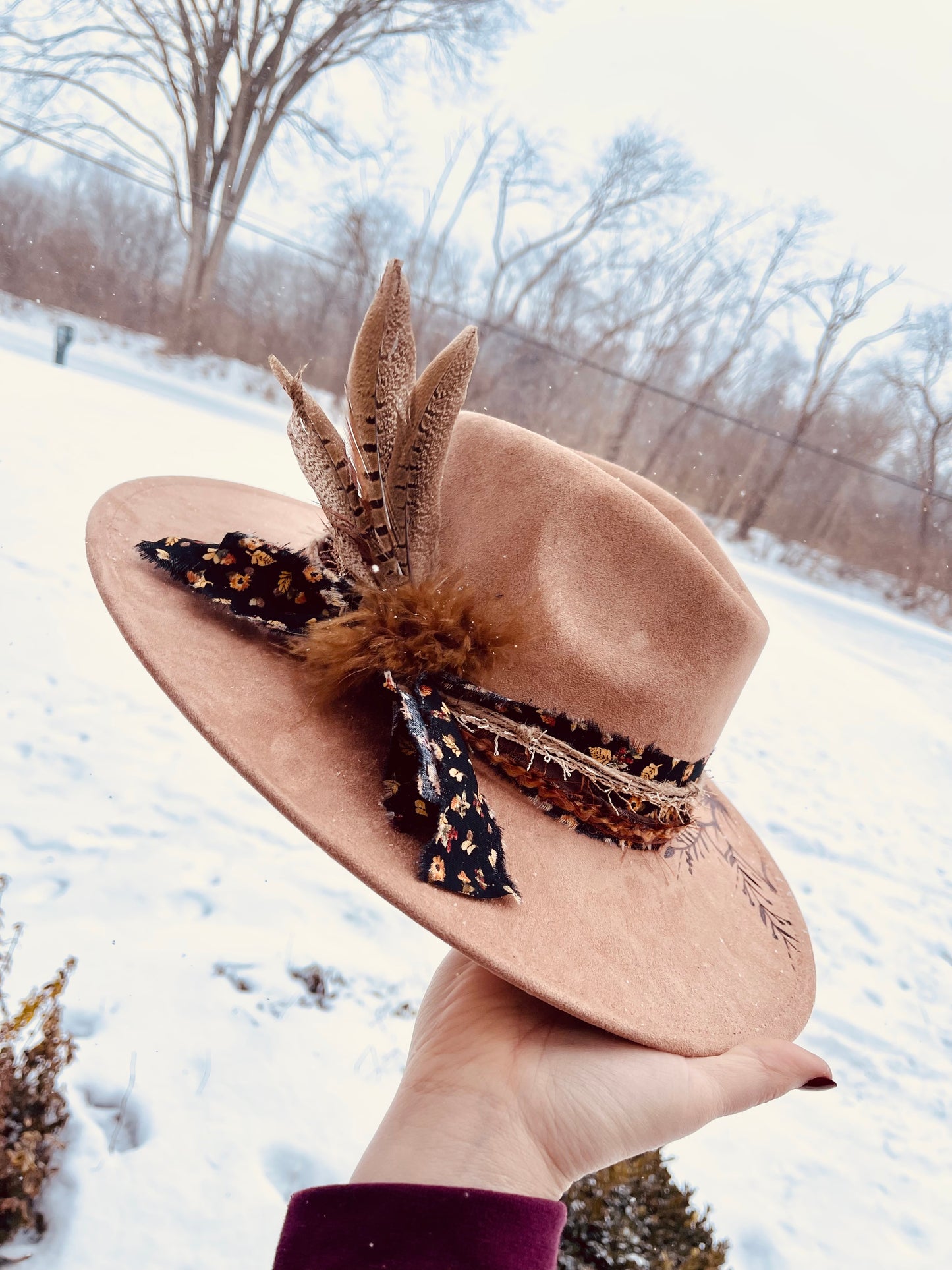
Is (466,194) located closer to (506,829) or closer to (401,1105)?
→ (506,829)

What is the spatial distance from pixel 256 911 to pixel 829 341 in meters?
1.93

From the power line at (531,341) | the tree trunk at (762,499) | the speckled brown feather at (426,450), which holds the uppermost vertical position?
the power line at (531,341)

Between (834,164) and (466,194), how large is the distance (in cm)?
90

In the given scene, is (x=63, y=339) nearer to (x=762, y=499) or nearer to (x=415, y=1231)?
(x=762, y=499)

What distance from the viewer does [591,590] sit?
836 millimetres

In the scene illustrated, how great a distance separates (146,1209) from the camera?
1.13 meters

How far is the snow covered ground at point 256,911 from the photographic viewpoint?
1219 millimetres

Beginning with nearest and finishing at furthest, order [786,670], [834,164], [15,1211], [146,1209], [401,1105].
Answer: [401,1105], [15,1211], [146,1209], [834,164], [786,670]

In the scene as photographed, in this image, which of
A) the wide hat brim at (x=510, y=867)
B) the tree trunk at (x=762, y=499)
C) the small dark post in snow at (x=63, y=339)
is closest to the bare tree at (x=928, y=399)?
the tree trunk at (x=762, y=499)

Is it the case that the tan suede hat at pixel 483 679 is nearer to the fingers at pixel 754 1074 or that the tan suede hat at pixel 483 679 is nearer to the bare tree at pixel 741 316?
the fingers at pixel 754 1074

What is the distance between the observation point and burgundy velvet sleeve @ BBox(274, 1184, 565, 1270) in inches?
24.3

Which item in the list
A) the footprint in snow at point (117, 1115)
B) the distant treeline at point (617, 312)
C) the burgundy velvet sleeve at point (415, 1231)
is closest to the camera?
the burgundy velvet sleeve at point (415, 1231)

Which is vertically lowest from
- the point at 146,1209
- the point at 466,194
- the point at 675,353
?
the point at 146,1209

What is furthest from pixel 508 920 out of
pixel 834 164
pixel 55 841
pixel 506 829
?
pixel 834 164
